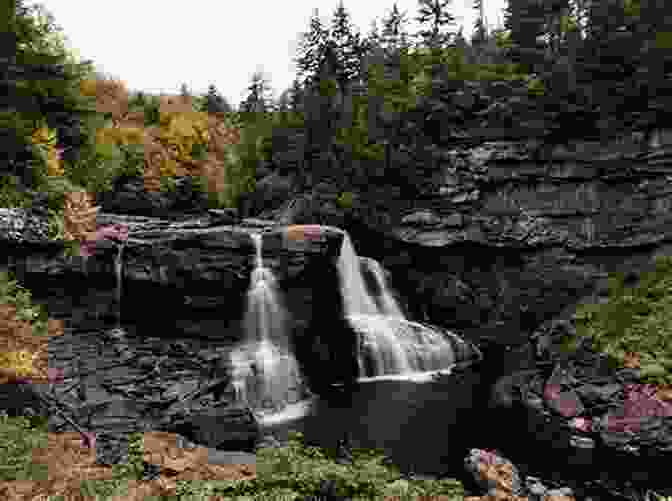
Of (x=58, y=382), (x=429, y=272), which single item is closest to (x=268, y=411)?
(x=58, y=382)

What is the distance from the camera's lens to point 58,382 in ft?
49.3

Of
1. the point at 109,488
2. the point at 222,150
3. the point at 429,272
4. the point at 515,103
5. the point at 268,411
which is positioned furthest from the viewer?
the point at 222,150

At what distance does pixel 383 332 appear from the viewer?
21656 mm

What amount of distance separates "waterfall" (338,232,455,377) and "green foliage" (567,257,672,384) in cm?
660

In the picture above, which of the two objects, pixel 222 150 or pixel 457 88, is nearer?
pixel 457 88

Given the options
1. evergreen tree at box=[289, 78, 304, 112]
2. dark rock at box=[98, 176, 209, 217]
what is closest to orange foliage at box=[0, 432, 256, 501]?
dark rock at box=[98, 176, 209, 217]

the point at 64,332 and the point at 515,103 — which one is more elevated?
the point at 515,103

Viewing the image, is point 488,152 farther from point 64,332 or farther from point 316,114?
point 64,332

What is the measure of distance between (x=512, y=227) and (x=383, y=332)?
10138 mm

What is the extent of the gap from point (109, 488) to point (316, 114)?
30.2 metres

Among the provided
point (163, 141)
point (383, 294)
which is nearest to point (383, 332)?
point (383, 294)

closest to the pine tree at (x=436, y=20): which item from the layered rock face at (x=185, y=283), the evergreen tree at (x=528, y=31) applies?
the evergreen tree at (x=528, y=31)

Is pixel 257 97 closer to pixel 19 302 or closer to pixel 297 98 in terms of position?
pixel 297 98

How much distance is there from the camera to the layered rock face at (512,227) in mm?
21781
